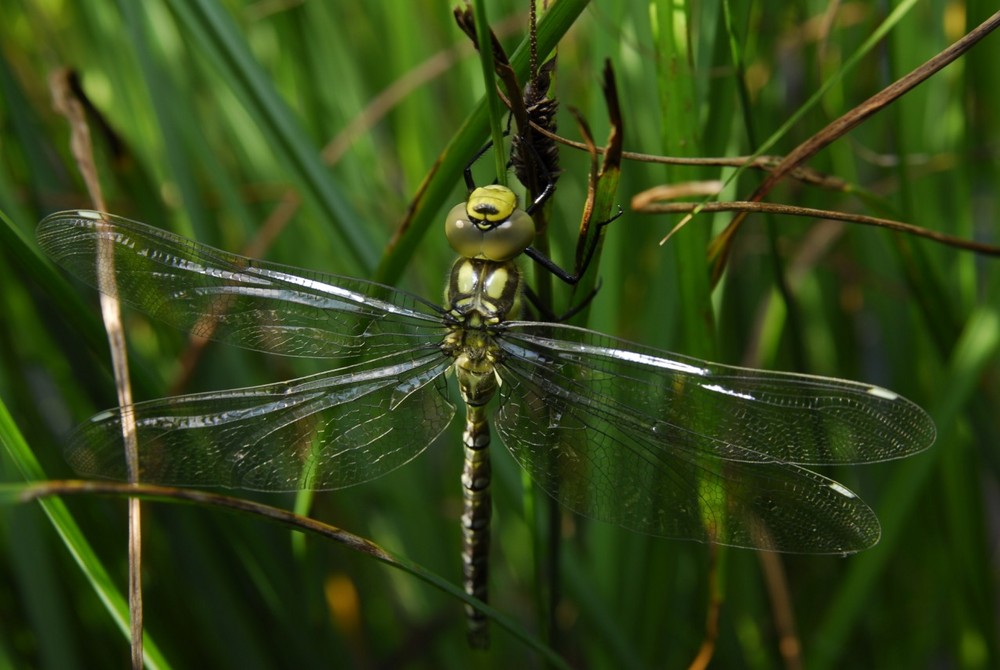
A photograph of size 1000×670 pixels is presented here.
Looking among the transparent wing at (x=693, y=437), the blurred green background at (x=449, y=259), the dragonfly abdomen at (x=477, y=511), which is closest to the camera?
the transparent wing at (x=693, y=437)

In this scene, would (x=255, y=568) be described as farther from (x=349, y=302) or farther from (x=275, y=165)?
(x=275, y=165)

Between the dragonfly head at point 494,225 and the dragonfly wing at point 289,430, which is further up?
the dragonfly head at point 494,225

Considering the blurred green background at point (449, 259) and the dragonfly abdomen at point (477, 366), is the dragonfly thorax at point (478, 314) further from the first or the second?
the blurred green background at point (449, 259)

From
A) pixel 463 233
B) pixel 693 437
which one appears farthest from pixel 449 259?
pixel 693 437

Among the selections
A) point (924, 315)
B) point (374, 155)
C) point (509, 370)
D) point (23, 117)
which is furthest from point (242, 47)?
point (924, 315)

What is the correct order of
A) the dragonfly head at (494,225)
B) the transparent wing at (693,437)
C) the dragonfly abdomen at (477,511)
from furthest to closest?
the dragonfly abdomen at (477,511) → the dragonfly head at (494,225) → the transparent wing at (693,437)

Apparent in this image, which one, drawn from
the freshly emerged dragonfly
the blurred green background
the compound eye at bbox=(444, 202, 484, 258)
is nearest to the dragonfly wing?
the freshly emerged dragonfly

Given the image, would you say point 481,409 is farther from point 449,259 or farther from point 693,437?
point 449,259

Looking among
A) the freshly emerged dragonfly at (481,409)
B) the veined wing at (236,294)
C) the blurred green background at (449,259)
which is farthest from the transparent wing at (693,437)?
the veined wing at (236,294)

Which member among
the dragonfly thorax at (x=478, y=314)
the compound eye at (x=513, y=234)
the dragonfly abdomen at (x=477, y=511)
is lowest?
the dragonfly abdomen at (x=477, y=511)
